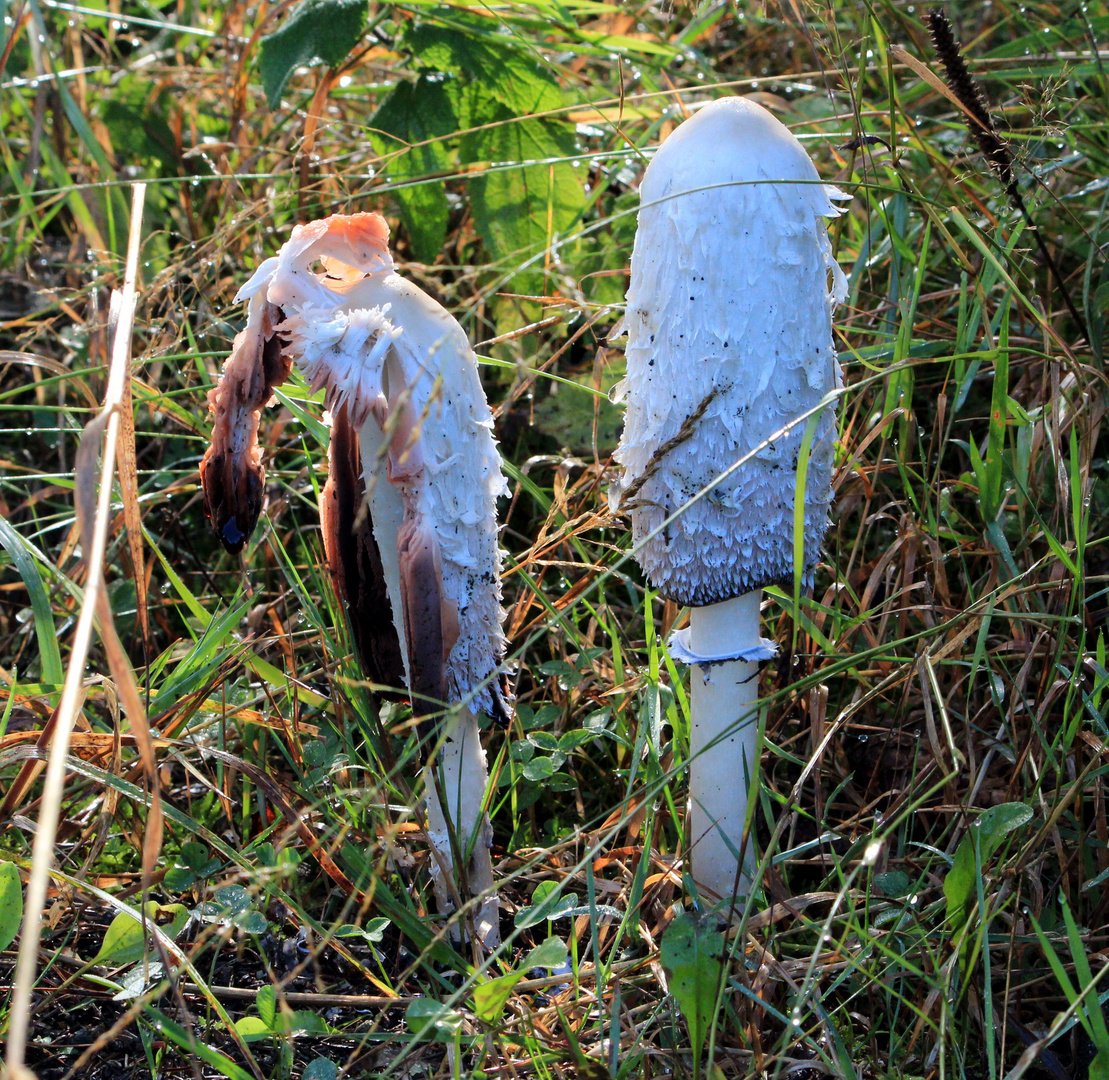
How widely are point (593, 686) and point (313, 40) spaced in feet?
4.81

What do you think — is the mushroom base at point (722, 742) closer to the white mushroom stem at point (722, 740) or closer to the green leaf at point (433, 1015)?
the white mushroom stem at point (722, 740)

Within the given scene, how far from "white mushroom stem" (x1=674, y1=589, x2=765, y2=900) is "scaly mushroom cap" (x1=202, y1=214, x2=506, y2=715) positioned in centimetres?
37

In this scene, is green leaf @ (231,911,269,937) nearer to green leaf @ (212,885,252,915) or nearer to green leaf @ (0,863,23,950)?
green leaf @ (212,885,252,915)

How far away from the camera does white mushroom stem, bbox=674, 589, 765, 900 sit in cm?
155

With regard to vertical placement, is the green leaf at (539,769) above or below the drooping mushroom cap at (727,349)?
below

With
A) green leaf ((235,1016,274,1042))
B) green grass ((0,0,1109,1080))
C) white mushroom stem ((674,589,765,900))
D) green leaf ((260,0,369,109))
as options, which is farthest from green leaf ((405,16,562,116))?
green leaf ((235,1016,274,1042))

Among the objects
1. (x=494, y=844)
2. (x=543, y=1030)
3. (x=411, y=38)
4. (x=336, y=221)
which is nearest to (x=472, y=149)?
(x=411, y=38)

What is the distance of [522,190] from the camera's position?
2.41m

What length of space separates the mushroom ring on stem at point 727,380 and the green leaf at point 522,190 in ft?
3.32

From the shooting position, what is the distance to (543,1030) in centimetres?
132

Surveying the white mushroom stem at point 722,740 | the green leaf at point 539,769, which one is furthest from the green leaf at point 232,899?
the white mushroom stem at point 722,740

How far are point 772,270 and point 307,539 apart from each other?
52.6 inches

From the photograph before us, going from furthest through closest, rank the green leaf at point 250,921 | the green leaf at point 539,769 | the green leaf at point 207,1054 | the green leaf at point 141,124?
1. the green leaf at point 141,124
2. the green leaf at point 539,769
3. the green leaf at point 250,921
4. the green leaf at point 207,1054

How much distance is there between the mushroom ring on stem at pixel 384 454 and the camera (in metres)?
1.31
